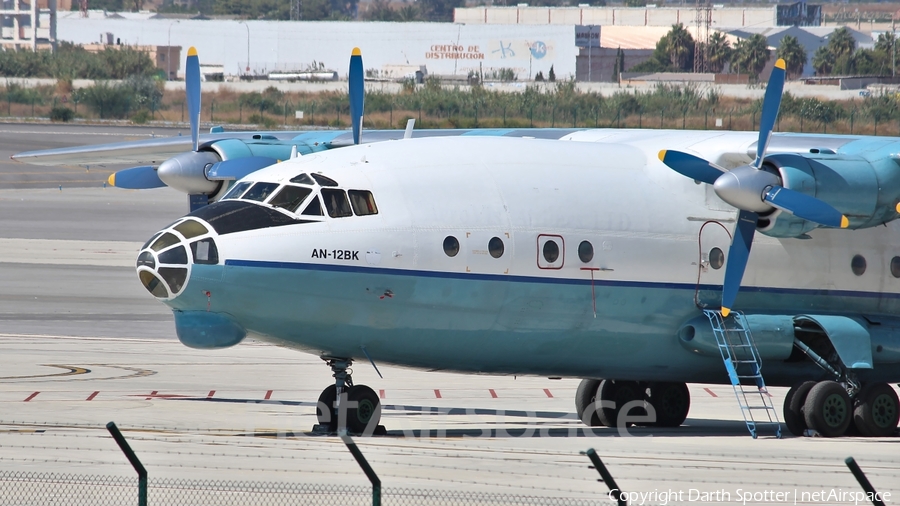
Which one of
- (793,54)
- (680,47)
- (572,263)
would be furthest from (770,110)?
(680,47)

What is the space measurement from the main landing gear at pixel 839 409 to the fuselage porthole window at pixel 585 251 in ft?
12.3

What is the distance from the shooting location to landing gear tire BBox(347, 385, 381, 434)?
52.7 ft

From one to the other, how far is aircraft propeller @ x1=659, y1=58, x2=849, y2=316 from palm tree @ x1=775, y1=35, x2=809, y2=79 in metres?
123

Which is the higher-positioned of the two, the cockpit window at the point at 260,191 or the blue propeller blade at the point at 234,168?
the blue propeller blade at the point at 234,168

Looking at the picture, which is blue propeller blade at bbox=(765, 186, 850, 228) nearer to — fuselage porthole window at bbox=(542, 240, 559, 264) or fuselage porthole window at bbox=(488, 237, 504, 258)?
fuselage porthole window at bbox=(542, 240, 559, 264)

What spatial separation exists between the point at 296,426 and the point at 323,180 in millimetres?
3700

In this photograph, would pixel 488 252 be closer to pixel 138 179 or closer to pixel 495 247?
pixel 495 247

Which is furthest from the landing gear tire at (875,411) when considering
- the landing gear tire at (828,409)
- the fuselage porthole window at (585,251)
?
the fuselage porthole window at (585,251)

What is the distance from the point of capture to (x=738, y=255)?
17328 mm

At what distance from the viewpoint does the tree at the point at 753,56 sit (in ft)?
455

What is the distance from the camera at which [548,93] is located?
98188 millimetres

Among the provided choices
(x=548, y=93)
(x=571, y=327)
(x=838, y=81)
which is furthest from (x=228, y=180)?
(x=838, y=81)

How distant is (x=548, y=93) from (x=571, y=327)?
82.6m

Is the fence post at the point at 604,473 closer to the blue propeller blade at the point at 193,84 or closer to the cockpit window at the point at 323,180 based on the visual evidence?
the cockpit window at the point at 323,180
